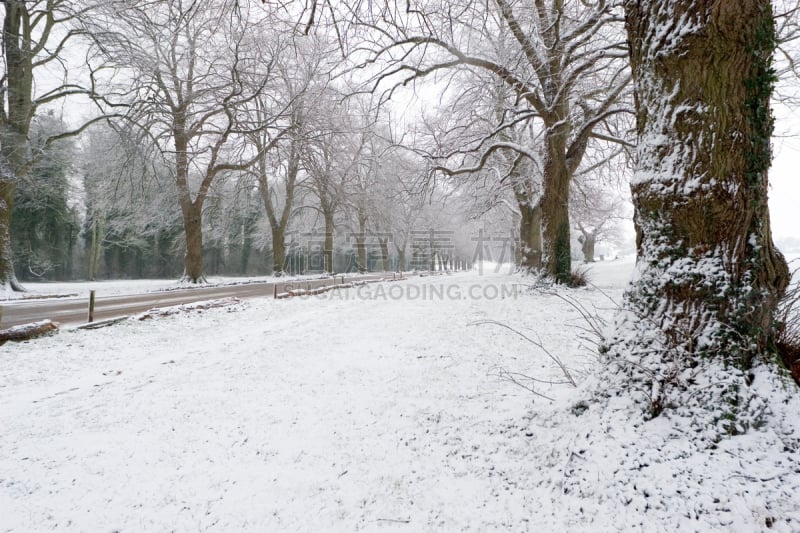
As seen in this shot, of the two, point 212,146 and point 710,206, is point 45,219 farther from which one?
point 710,206

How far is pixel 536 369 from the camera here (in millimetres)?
3912

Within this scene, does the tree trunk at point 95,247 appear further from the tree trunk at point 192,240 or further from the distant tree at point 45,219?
the tree trunk at point 192,240

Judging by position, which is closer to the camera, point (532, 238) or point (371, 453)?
point (371, 453)

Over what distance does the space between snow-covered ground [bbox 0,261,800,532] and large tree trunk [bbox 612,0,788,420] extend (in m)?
0.29

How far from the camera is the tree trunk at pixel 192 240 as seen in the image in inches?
701

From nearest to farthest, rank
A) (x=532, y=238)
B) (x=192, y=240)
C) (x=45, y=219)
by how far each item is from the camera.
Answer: (x=532, y=238), (x=192, y=240), (x=45, y=219)

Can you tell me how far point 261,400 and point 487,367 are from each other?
2431 millimetres

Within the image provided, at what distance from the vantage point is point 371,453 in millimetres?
2564

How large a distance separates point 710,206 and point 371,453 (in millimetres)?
2720

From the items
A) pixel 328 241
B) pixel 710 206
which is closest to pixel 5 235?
pixel 328 241

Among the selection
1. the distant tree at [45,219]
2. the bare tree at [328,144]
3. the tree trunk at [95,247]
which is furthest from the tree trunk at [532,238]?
the tree trunk at [95,247]

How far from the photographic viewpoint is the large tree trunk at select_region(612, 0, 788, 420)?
2.14 m

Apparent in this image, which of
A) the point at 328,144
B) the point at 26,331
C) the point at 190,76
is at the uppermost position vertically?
the point at 190,76

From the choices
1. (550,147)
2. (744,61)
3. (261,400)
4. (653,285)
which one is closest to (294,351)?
(261,400)
